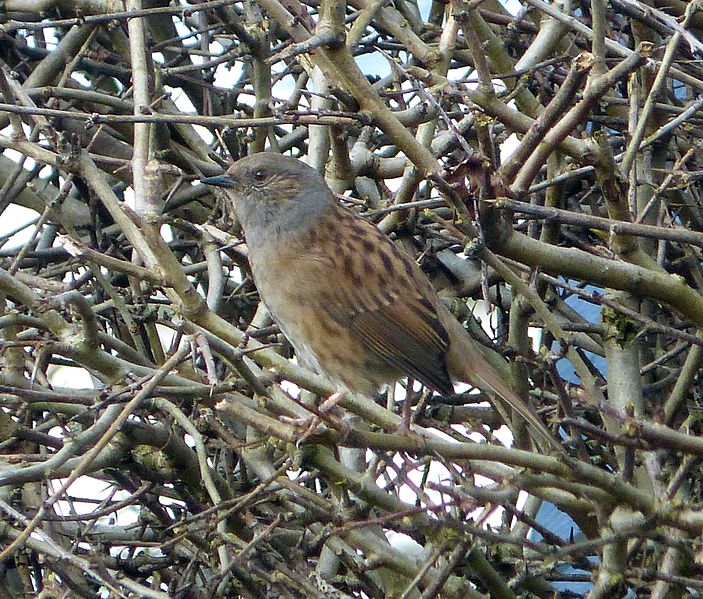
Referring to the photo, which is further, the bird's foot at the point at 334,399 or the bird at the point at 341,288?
the bird at the point at 341,288

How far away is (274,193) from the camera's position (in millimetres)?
4266

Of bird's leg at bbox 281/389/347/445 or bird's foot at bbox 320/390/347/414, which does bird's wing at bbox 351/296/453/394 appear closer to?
bird's leg at bbox 281/389/347/445

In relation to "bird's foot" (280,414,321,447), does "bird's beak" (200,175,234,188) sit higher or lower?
higher

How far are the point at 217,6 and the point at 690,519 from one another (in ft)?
7.81

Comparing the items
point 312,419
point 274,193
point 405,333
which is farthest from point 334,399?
point 274,193

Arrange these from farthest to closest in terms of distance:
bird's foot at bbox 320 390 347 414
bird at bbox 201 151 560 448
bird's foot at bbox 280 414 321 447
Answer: bird at bbox 201 151 560 448 < bird's foot at bbox 320 390 347 414 < bird's foot at bbox 280 414 321 447

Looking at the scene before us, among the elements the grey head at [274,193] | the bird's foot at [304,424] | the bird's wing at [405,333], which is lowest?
the bird's foot at [304,424]

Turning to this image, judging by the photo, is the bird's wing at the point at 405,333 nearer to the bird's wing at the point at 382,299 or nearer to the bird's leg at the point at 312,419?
the bird's wing at the point at 382,299

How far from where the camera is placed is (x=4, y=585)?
12.5 ft

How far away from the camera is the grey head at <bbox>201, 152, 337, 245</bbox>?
13.8 feet

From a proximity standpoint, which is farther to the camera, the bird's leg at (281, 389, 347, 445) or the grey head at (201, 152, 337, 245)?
the grey head at (201, 152, 337, 245)

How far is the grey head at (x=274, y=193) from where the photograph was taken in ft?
13.8

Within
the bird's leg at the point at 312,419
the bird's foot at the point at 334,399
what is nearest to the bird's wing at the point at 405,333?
the bird's leg at the point at 312,419

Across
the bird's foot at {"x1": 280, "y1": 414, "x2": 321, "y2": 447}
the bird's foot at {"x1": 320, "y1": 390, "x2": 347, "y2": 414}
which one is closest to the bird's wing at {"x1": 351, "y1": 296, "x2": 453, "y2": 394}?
the bird's foot at {"x1": 320, "y1": 390, "x2": 347, "y2": 414}
